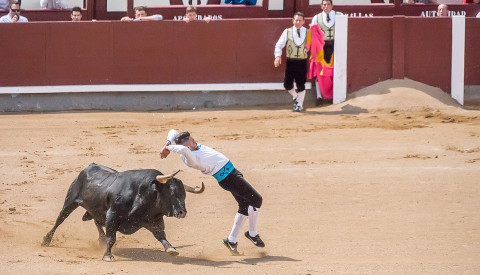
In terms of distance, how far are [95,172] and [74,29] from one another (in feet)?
23.8

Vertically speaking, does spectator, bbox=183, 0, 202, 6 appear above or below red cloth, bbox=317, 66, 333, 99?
above

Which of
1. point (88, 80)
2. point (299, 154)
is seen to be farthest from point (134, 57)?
point (299, 154)

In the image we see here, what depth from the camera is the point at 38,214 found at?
403 inches

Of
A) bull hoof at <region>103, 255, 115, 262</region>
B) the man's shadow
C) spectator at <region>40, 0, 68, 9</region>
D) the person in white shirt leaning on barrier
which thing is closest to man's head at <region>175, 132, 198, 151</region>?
the person in white shirt leaning on barrier

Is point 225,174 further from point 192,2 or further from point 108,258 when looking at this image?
point 192,2

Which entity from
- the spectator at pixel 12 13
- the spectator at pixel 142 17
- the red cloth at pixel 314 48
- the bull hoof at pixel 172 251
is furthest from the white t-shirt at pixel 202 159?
the spectator at pixel 12 13

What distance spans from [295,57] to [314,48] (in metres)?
→ 0.43

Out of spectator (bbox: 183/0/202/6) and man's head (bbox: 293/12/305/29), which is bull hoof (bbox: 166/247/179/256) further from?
spectator (bbox: 183/0/202/6)

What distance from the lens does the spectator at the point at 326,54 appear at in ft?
51.6

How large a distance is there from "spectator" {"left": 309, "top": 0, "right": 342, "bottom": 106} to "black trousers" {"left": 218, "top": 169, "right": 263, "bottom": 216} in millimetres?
7226

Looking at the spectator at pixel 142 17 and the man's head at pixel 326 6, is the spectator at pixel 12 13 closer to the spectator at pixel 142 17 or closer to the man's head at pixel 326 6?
the spectator at pixel 142 17

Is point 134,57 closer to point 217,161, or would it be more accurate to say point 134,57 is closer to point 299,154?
point 299,154

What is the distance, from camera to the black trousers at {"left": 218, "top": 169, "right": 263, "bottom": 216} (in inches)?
341

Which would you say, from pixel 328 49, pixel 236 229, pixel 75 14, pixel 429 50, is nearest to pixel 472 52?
pixel 429 50
